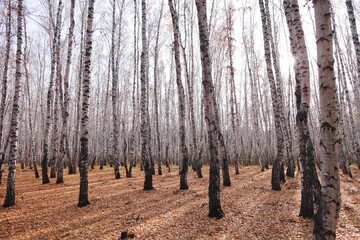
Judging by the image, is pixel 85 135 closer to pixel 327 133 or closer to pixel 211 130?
pixel 211 130

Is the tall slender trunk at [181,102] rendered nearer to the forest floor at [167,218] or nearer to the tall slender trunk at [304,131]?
the forest floor at [167,218]

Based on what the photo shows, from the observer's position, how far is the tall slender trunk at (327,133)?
6.58 feet

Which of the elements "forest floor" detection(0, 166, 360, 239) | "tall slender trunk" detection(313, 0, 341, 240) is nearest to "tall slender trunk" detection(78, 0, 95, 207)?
"forest floor" detection(0, 166, 360, 239)

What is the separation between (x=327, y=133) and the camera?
210 cm

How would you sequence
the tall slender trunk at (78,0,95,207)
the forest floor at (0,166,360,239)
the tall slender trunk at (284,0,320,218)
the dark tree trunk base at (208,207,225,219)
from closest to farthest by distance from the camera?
the forest floor at (0,166,360,239)
the tall slender trunk at (284,0,320,218)
the dark tree trunk base at (208,207,225,219)
the tall slender trunk at (78,0,95,207)

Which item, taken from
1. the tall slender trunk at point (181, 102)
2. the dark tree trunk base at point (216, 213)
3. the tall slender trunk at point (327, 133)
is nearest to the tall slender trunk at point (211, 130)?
the dark tree trunk base at point (216, 213)

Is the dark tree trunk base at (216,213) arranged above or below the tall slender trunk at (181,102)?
below

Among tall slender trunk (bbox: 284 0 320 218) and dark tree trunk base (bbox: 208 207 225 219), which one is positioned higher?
tall slender trunk (bbox: 284 0 320 218)

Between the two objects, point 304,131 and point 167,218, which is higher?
point 304,131

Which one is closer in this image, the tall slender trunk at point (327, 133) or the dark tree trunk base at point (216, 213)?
the tall slender trunk at point (327, 133)

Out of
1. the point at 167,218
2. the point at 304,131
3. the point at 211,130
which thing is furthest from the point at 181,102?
the point at 304,131

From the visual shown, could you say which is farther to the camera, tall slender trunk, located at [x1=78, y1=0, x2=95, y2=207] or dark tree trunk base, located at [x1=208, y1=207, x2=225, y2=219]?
tall slender trunk, located at [x1=78, y1=0, x2=95, y2=207]

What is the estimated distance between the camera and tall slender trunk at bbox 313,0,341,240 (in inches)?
79.0

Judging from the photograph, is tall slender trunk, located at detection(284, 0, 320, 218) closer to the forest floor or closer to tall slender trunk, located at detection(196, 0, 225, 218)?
the forest floor
